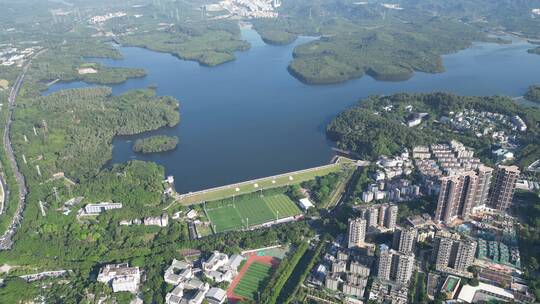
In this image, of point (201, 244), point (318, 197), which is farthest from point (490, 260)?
→ point (201, 244)

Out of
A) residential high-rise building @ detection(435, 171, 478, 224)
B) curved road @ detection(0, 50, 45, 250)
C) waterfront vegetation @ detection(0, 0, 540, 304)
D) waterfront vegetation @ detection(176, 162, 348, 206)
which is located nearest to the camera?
waterfront vegetation @ detection(0, 0, 540, 304)

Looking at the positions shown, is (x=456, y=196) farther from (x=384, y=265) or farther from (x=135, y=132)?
(x=135, y=132)

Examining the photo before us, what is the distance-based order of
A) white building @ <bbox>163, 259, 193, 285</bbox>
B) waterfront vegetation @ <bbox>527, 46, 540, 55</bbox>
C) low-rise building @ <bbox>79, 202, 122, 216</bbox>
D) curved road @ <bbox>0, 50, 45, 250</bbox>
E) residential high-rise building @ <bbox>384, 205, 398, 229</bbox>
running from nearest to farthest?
white building @ <bbox>163, 259, 193, 285</bbox> → residential high-rise building @ <bbox>384, 205, 398, 229</bbox> → curved road @ <bbox>0, 50, 45, 250</bbox> → low-rise building @ <bbox>79, 202, 122, 216</bbox> → waterfront vegetation @ <bbox>527, 46, 540, 55</bbox>

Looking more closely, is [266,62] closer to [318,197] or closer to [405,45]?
[405,45]

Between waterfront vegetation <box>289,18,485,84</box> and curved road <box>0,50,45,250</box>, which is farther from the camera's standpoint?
waterfront vegetation <box>289,18,485,84</box>

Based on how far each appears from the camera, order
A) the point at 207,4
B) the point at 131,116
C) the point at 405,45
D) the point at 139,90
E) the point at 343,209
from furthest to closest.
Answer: the point at 207,4, the point at 405,45, the point at 139,90, the point at 131,116, the point at 343,209

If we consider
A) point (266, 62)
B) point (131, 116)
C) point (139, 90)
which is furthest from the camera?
point (266, 62)

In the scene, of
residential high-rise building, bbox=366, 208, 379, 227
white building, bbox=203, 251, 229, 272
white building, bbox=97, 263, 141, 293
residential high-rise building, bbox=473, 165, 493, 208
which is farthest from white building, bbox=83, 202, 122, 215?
residential high-rise building, bbox=473, 165, 493, 208

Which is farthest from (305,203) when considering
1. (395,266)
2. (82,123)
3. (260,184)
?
(82,123)

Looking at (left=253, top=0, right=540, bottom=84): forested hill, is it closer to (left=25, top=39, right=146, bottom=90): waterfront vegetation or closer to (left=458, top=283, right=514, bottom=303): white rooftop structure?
(left=25, top=39, right=146, bottom=90): waterfront vegetation
